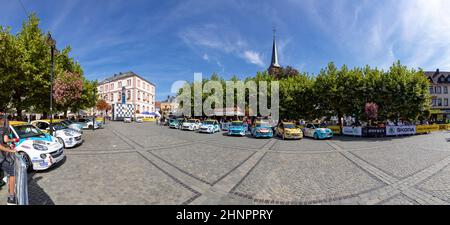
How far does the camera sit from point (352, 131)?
19.6 meters

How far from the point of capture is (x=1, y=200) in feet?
12.9

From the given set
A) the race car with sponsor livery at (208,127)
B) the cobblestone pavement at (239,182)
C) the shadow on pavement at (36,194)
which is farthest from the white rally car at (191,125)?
the shadow on pavement at (36,194)

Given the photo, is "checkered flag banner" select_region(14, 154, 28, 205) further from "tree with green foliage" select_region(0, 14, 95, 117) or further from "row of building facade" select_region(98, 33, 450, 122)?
"row of building facade" select_region(98, 33, 450, 122)

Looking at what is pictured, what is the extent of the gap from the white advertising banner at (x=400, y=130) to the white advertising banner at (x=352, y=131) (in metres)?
2.63

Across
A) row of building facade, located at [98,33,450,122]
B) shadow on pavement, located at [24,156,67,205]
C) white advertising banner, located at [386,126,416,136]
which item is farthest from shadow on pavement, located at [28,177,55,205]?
row of building facade, located at [98,33,450,122]

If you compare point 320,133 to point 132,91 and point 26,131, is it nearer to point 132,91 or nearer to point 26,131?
point 26,131

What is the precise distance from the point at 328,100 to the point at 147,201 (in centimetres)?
2232

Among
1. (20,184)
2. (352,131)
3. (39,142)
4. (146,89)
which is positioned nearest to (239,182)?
(20,184)

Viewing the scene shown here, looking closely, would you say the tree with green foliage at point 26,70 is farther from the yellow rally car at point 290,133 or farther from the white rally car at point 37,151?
the yellow rally car at point 290,133

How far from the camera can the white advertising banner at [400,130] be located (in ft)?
61.5

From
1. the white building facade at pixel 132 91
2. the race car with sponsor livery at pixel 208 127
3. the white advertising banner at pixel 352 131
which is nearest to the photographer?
the white advertising banner at pixel 352 131

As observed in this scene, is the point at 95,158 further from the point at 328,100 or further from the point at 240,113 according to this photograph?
the point at 240,113

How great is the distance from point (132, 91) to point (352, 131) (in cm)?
6291
